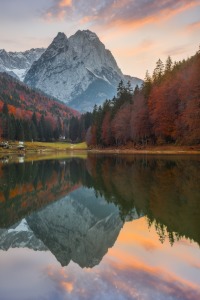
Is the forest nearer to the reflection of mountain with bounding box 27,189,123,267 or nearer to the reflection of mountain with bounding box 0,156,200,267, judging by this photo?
the reflection of mountain with bounding box 0,156,200,267

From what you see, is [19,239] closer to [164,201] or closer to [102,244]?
[102,244]

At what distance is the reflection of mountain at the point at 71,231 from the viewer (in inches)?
467

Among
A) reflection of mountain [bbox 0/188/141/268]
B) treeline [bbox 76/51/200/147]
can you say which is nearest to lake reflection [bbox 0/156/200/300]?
reflection of mountain [bbox 0/188/141/268]

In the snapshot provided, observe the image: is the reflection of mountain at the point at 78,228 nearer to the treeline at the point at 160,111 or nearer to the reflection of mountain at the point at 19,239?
the reflection of mountain at the point at 19,239

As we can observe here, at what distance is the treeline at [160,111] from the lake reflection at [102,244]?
50914mm

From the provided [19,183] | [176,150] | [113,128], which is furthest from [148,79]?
[19,183]

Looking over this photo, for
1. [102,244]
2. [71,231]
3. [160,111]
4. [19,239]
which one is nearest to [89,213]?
[71,231]

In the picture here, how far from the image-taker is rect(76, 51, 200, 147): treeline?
235 ft

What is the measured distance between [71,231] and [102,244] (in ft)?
8.39

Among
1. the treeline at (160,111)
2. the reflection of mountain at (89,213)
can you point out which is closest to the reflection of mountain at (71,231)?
the reflection of mountain at (89,213)

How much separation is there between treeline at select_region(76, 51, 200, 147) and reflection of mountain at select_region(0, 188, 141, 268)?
5285cm

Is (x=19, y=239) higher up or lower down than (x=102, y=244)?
lower down

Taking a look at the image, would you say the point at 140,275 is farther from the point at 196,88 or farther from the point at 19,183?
the point at 196,88

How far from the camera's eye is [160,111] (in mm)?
84938
